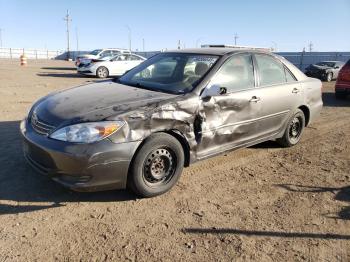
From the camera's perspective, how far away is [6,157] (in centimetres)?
509

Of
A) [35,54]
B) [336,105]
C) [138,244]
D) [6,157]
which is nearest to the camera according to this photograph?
[138,244]

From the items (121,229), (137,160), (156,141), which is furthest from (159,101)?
(121,229)

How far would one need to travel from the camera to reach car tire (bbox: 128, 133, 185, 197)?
3.87m

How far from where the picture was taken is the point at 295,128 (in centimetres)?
627

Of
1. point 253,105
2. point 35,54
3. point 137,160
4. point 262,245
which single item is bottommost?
point 262,245

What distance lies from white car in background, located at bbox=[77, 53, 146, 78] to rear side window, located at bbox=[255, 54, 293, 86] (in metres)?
14.5

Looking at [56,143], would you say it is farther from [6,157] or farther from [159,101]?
[6,157]

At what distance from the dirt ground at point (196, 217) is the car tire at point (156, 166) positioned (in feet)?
0.47

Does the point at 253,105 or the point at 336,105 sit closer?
the point at 253,105

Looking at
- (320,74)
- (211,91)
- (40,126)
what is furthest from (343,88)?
(40,126)

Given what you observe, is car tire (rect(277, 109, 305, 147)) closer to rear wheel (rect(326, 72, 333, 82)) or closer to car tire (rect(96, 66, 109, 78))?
car tire (rect(96, 66, 109, 78))

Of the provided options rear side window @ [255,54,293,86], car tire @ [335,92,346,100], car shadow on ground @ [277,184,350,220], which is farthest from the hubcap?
car tire @ [335,92,346,100]

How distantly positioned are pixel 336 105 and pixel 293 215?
8394 mm

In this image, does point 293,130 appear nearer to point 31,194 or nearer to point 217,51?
point 217,51
